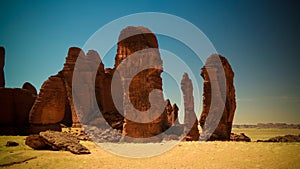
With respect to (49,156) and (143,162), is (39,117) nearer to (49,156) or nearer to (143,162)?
(49,156)

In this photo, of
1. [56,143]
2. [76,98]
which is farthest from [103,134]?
[56,143]

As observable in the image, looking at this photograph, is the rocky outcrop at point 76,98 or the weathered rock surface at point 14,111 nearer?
the rocky outcrop at point 76,98

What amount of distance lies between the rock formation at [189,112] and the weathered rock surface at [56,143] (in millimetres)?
13170

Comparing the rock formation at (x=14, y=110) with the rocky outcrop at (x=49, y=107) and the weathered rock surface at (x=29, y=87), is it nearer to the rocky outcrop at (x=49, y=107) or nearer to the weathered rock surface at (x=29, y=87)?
the rocky outcrop at (x=49, y=107)

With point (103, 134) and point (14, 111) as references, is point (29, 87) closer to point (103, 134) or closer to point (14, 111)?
point (14, 111)

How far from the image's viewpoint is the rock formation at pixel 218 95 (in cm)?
2197

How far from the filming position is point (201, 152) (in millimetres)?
10180

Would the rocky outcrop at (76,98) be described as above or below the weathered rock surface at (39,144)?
above

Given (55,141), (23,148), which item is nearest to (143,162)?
(55,141)

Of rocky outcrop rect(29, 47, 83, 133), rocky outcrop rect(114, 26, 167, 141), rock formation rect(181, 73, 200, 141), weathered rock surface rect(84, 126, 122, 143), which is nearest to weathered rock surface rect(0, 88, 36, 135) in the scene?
rocky outcrop rect(29, 47, 83, 133)

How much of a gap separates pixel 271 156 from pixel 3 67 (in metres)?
39.9

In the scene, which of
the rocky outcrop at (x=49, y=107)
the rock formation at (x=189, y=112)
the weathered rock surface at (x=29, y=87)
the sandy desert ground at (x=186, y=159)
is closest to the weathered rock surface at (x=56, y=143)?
the sandy desert ground at (x=186, y=159)

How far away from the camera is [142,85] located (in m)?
19.0

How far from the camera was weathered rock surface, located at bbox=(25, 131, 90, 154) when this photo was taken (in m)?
11.3
